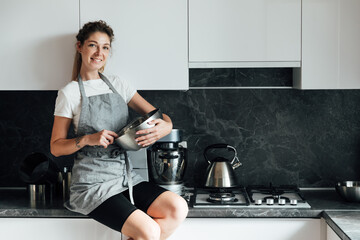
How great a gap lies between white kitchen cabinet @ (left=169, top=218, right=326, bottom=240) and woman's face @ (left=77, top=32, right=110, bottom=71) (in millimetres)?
862

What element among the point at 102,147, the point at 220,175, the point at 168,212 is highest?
the point at 102,147

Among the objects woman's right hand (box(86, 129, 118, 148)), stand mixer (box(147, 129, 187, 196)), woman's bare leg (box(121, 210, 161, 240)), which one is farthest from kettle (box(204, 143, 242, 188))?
woman's right hand (box(86, 129, 118, 148))

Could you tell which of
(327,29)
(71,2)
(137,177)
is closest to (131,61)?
(71,2)

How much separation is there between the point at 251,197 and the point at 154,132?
0.62m

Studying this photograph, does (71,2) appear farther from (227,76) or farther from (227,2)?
(227,76)

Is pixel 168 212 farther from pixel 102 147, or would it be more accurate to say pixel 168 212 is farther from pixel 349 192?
pixel 349 192

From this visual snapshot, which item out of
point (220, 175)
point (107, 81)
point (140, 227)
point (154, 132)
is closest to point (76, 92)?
point (107, 81)

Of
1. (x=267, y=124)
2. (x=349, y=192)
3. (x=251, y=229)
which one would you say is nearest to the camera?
(x=251, y=229)

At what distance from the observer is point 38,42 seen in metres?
2.48

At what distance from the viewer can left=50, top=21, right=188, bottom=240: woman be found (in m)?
2.24

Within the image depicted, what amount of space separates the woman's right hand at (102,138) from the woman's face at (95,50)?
14.3 inches

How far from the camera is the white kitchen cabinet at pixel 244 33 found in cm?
243

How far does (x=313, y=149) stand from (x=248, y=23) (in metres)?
0.85

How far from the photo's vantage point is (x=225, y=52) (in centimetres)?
245
